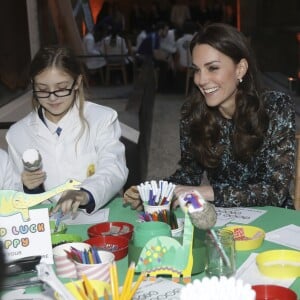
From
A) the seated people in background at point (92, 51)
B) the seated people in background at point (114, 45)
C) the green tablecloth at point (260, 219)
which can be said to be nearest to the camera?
the green tablecloth at point (260, 219)

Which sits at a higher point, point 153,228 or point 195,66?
point 195,66

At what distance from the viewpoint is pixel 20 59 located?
22.4 feet

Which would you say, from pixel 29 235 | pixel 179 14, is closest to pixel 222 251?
pixel 29 235

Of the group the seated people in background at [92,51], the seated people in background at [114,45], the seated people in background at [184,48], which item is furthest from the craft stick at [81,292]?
the seated people in background at [114,45]

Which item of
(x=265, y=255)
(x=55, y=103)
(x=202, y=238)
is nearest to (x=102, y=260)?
(x=202, y=238)

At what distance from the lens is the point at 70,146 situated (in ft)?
7.68

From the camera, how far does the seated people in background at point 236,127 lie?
85.7 inches

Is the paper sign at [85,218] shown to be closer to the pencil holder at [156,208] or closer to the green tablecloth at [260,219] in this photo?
the green tablecloth at [260,219]

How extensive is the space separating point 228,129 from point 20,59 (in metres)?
4.95

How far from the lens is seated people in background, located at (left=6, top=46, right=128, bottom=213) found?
2.21 metres

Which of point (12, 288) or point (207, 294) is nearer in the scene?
point (207, 294)

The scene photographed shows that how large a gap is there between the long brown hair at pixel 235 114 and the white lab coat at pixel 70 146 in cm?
34

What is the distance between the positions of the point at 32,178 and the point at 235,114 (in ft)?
2.77

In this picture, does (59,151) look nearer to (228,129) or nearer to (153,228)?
(228,129)
